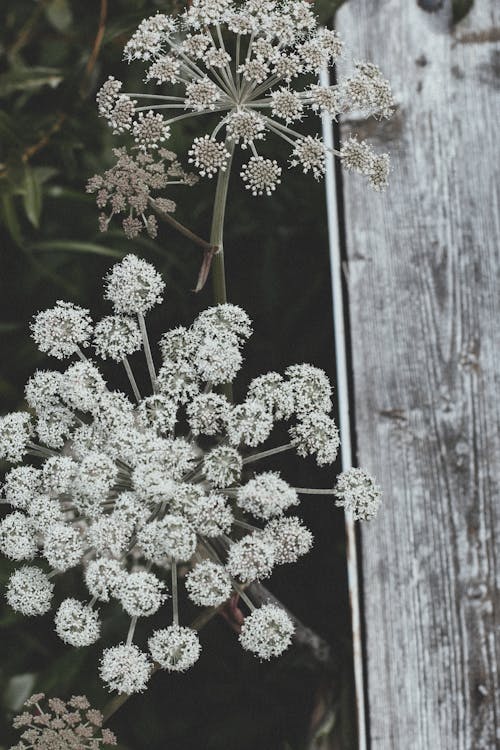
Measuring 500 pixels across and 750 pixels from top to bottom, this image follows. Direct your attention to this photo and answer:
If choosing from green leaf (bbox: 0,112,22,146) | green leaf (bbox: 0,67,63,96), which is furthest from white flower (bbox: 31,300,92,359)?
green leaf (bbox: 0,67,63,96)

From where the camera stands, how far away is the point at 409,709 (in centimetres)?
161

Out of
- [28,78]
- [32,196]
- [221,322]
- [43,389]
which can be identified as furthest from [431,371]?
[28,78]

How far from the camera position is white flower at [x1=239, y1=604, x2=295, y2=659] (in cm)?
121

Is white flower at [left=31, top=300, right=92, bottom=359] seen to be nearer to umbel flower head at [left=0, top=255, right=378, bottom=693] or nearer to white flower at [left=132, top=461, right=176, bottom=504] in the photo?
umbel flower head at [left=0, top=255, right=378, bottom=693]

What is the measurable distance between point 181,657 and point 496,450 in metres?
0.84

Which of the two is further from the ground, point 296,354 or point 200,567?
point 296,354

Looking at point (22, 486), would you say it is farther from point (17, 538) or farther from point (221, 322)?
point (221, 322)

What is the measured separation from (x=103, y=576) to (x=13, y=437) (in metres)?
0.26

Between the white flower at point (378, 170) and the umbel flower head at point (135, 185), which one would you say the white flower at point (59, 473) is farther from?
the white flower at point (378, 170)

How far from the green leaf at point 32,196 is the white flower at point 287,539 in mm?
988

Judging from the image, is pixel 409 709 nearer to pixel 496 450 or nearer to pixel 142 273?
pixel 496 450

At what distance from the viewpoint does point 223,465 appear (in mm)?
1189

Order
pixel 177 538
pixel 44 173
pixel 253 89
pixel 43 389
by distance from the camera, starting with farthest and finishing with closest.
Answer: pixel 44 173
pixel 253 89
pixel 43 389
pixel 177 538

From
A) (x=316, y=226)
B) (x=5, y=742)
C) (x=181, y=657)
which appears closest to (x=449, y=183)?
(x=316, y=226)
